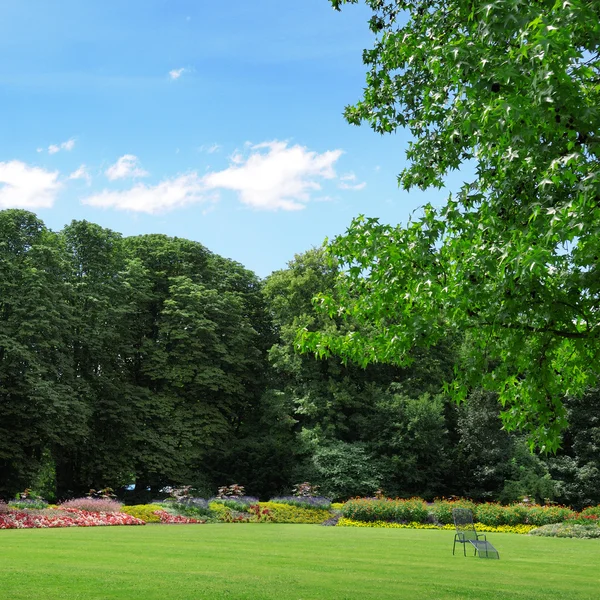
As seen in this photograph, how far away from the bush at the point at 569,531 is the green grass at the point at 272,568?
361 cm

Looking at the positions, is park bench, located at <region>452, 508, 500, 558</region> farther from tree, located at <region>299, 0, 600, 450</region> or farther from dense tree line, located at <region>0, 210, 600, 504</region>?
dense tree line, located at <region>0, 210, 600, 504</region>

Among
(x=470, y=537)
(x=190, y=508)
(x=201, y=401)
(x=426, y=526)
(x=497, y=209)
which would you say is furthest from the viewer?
(x=201, y=401)

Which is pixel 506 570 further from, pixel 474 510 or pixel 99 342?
pixel 99 342

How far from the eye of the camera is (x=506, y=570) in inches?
498

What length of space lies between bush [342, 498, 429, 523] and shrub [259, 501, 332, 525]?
1.50 metres

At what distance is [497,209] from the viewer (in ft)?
26.5

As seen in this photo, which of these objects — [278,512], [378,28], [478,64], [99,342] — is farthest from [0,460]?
[478,64]

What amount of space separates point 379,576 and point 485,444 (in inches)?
977

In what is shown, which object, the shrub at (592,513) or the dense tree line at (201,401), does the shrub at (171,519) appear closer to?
the dense tree line at (201,401)

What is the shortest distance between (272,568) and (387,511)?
54.4 feet

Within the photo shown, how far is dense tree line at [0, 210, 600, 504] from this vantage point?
30.2 metres

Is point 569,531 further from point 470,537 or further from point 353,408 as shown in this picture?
point 353,408

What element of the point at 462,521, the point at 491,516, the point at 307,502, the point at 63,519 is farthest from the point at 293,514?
the point at 462,521

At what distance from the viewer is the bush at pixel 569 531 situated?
910 inches
